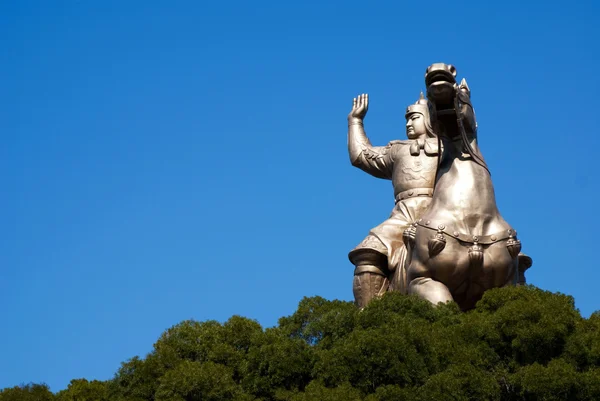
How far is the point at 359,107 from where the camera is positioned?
2609 centimetres

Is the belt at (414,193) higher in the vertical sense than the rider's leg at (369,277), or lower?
higher

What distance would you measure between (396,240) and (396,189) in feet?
3.93

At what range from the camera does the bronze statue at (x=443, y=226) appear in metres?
22.0

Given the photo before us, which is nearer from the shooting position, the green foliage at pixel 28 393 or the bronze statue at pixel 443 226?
the bronze statue at pixel 443 226

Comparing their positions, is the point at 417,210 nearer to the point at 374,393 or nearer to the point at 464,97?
the point at 464,97

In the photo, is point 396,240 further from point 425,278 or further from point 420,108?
point 420,108

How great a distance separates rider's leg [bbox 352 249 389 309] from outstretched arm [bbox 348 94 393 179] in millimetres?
2082

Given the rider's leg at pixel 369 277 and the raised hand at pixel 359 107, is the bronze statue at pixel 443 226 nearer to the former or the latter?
the rider's leg at pixel 369 277

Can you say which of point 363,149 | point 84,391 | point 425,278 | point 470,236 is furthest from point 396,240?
point 84,391

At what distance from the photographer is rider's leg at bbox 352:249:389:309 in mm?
23344

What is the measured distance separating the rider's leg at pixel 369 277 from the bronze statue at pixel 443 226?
2 centimetres

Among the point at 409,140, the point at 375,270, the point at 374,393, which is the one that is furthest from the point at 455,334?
the point at 409,140

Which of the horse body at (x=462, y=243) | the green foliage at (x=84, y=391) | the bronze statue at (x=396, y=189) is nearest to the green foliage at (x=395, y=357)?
the horse body at (x=462, y=243)

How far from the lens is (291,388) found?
2100cm
